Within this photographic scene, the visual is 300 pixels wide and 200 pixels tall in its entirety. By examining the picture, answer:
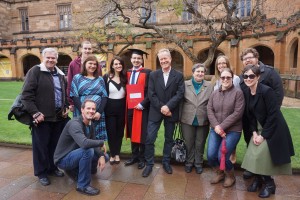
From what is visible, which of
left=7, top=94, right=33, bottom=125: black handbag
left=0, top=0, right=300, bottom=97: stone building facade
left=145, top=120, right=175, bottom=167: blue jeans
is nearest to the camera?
left=7, top=94, right=33, bottom=125: black handbag

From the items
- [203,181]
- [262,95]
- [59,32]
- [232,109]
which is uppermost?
[59,32]

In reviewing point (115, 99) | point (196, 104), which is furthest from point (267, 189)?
point (115, 99)

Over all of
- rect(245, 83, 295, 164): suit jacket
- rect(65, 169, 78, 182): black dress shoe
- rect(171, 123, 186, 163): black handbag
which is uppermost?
rect(245, 83, 295, 164): suit jacket

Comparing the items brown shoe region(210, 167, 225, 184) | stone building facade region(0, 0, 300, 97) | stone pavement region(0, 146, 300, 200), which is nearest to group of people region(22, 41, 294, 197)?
brown shoe region(210, 167, 225, 184)

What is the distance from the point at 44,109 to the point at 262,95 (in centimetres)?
301

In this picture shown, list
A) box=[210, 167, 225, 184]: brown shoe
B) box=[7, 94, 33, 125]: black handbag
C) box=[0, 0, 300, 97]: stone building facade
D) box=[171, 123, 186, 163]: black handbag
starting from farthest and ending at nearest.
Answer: box=[0, 0, 300, 97]: stone building facade → box=[171, 123, 186, 163]: black handbag → box=[210, 167, 225, 184]: brown shoe → box=[7, 94, 33, 125]: black handbag

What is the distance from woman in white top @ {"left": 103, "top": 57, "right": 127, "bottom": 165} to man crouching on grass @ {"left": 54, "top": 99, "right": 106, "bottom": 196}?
67cm

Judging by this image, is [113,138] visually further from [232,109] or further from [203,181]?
[232,109]

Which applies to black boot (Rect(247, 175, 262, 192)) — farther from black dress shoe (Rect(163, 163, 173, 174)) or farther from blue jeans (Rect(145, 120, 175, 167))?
blue jeans (Rect(145, 120, 175, 167))

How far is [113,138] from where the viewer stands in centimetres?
439

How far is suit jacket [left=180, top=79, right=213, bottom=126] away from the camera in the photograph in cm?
395

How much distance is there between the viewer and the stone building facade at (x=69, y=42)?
16.8m

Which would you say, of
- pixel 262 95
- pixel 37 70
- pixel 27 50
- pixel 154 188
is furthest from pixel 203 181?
pixel 27 50

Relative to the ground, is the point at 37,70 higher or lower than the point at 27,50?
lower
